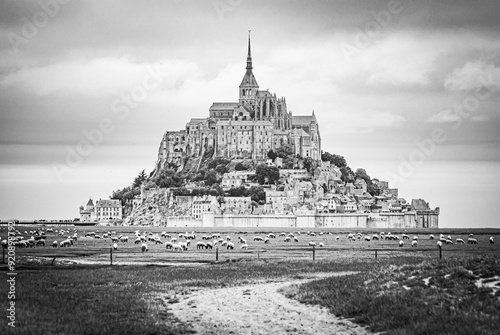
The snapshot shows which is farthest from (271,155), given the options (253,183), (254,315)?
(254,315)

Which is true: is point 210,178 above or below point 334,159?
below

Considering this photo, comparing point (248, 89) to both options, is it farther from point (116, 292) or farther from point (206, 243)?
point (116, 292)

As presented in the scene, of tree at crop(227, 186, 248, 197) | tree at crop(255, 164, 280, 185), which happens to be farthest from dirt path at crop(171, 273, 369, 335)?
tree at crop(255, 164, 280, 185)

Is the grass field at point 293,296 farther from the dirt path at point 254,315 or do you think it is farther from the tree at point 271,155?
the tree at point 271,155

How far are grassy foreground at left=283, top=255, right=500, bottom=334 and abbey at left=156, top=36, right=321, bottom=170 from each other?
143 metres

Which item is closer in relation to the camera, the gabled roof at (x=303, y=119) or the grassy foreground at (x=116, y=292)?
the grassy foreground at (x=116, y=292)

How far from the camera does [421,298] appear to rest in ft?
64.7

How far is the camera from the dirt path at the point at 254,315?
60.7ft

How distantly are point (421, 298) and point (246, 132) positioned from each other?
486 ft

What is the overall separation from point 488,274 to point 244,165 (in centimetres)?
14666

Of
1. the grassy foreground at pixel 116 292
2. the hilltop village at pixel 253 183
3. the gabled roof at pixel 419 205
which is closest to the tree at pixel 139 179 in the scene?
the hilltop village at pixel 253 183

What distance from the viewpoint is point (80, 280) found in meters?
27.8

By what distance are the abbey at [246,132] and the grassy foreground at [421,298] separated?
5623 inches

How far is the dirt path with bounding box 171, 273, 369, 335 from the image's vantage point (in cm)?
1852
